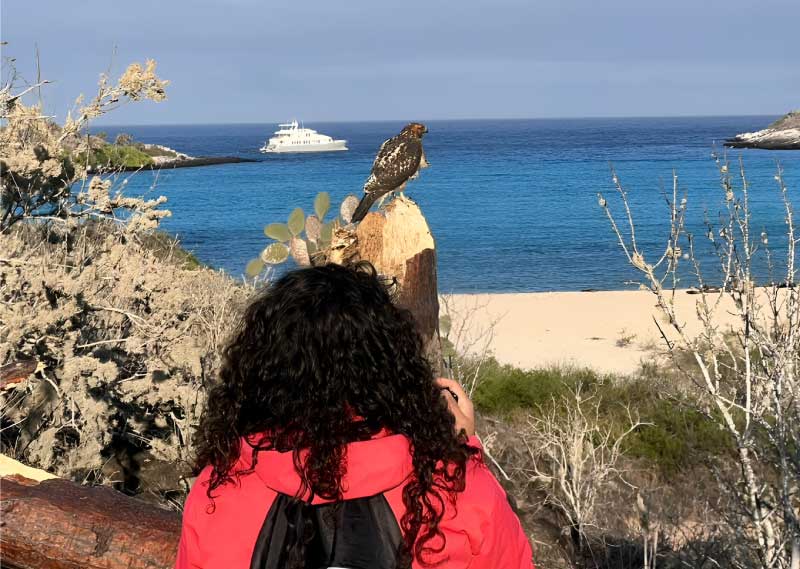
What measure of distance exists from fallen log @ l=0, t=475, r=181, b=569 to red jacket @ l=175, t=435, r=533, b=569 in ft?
3.55

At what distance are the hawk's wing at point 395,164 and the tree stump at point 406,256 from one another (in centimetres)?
77

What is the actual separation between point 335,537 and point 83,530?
1.52m

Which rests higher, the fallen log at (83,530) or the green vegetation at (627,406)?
the fallen log at (83,530)

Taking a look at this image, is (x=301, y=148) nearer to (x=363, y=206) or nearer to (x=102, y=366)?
(x=363, y=206)

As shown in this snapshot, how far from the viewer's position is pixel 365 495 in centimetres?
153

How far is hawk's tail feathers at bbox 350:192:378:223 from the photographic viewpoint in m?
5.08

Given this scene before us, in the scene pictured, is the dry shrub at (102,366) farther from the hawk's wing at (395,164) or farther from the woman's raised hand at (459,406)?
the woman's raised hand at (459,406)

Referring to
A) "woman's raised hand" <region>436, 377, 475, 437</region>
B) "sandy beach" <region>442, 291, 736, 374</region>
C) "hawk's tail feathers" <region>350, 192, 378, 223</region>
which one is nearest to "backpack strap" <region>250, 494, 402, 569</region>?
"woman's raised hand" <region>436, 377, 475, 437</region>

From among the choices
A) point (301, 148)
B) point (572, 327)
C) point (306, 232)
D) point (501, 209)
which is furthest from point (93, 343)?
point (301, 148)

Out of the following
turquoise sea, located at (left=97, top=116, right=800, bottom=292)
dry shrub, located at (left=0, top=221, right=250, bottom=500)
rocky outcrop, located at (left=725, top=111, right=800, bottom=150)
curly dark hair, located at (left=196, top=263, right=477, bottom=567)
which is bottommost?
turquoise sea, located at (left=97, top=116, right=800, bottom=292)

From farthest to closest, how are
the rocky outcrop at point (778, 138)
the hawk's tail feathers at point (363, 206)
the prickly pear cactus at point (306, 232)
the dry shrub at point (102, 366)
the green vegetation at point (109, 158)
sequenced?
1. the rocky outcrop at point (778, 138)
2. the green vegetation at point (109, 158)
3. the hawk's tail feathers at point (363, 206)
4. the prickly pear cactus at point (306, 232)
5. the dry shrub at point (102, 366)

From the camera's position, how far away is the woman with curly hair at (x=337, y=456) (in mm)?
1534

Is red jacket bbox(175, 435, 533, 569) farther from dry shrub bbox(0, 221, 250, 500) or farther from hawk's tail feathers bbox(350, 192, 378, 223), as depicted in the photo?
hawk's tail feathers bbox(350, 192, 378, 223)

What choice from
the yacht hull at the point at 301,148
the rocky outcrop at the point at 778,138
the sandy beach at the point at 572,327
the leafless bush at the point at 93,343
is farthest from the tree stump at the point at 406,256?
the yacht hull at the point at 301,148
